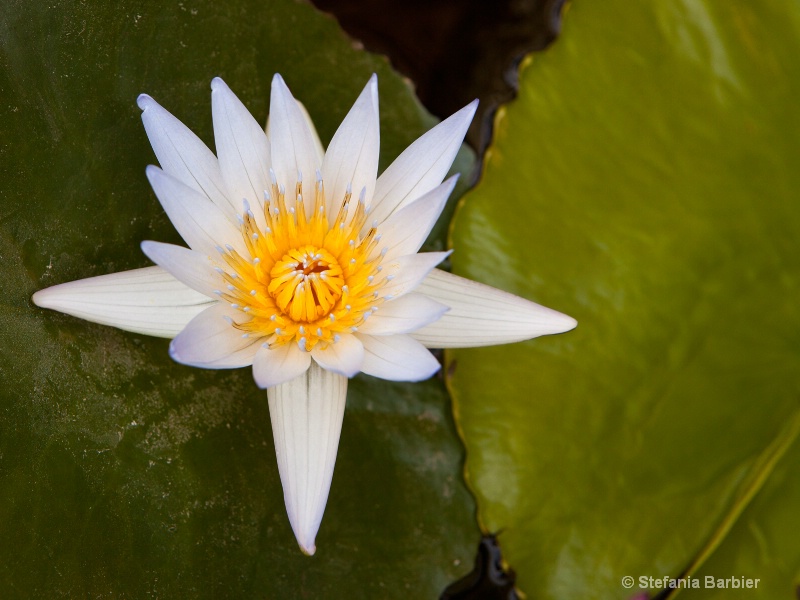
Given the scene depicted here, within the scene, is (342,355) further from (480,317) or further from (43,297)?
(43,297)

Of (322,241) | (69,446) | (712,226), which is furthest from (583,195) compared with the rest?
(69,446)

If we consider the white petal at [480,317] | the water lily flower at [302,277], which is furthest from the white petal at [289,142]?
the white petal at [480,317]

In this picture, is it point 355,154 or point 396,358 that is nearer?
point 396,358

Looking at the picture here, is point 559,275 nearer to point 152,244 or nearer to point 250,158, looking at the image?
point 250,158

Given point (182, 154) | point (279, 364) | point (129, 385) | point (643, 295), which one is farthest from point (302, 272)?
point (643, 295)

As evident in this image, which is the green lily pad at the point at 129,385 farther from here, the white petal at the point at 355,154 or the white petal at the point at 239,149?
the white petal at the point at 355,154

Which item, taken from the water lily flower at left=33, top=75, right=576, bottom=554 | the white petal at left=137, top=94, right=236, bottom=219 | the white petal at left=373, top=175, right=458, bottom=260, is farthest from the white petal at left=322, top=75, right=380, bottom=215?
the white petal at left=137, top=94, right=236, bottom=219

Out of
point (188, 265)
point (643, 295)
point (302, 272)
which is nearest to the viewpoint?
point (188, 265)
